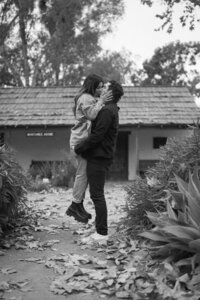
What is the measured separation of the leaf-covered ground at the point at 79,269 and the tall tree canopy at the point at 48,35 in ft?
77.3

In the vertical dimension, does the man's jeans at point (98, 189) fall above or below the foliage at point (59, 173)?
above

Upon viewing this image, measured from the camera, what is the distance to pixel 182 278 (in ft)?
11.0

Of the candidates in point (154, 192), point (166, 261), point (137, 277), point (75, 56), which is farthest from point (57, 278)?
point (75, 56)

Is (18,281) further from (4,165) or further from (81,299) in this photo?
Answer: (4,165)

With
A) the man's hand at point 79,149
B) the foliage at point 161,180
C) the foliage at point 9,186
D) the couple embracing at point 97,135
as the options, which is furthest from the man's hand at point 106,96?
the foliage at point 9,186

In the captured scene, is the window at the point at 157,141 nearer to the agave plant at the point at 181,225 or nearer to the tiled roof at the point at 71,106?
the tiled roof at the point at 71,106

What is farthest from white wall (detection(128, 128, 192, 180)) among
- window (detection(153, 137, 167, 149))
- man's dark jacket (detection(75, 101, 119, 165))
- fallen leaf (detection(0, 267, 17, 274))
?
fallen leaf (detection(0, 267, 17, 274))

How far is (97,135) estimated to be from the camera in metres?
4.91

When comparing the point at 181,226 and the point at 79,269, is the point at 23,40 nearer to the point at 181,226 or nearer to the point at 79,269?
the point at 79,269

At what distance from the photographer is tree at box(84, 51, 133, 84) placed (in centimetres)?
3742

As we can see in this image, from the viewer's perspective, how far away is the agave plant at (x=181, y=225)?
3.60 meters

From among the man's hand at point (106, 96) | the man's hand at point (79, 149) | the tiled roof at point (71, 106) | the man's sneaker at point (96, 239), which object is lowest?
the man's sneaker at point (96, 239)

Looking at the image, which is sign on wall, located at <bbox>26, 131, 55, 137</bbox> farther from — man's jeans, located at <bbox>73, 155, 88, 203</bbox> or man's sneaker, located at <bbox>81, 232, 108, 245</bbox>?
man's sneaker, located at <bbox>81, 232, 108, 245</bbox>

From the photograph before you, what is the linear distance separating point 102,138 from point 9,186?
138 centimetres
